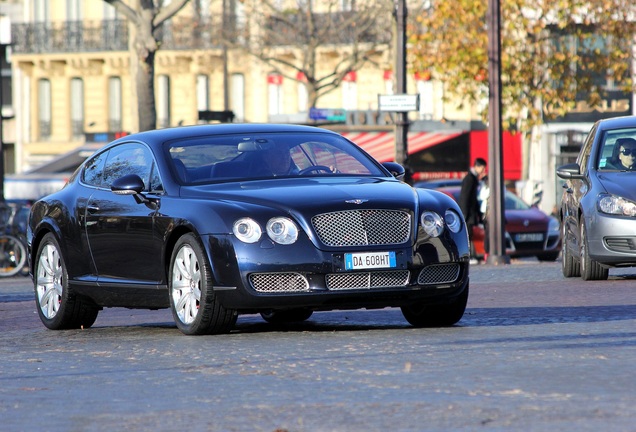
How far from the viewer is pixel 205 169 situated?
38.6ft

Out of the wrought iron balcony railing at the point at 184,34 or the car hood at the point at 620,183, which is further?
the wrought iron balcony railing at the point at 184,34

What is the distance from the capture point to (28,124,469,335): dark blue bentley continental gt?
10625mm

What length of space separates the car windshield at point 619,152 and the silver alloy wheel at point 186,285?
6381mm

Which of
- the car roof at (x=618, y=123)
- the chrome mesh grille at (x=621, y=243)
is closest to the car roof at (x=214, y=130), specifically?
the chrome mesh grille at (x=621, y=243)

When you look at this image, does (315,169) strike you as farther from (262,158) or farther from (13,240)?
(13,240)

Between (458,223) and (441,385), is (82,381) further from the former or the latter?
(458,223)

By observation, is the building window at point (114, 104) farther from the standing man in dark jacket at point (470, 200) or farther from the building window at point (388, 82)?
the standing man in dark jacket at point (470, 200)

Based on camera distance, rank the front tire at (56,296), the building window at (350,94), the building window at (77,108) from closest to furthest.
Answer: the front tire at (56,296), the building window at (350,94), the building window at (77,108)

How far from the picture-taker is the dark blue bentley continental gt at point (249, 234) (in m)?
10.6

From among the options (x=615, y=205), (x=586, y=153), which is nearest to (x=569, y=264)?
(x=586, y=153)

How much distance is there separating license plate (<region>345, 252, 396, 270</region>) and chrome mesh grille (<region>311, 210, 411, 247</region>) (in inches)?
2.8

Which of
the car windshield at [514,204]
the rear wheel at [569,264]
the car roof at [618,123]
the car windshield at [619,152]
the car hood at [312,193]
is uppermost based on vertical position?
the car roof at [618,123]

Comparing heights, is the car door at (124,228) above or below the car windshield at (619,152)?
below

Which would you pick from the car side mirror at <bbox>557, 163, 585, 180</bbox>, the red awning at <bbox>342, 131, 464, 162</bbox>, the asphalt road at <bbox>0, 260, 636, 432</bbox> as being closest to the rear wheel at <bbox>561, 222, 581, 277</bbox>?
the car side mirror at <bbox>557, 163, 585, 180</bbox>
